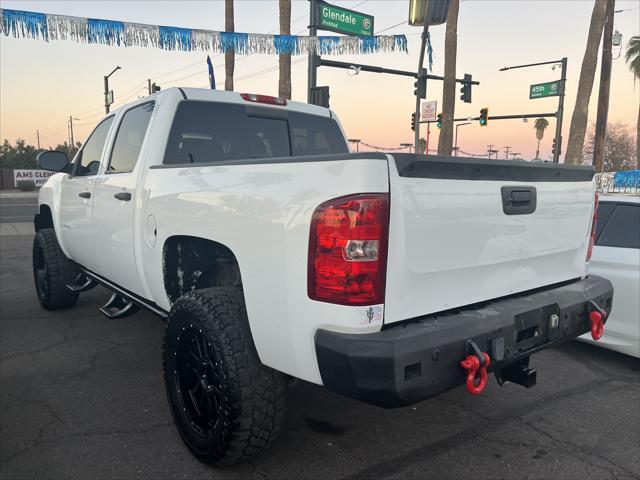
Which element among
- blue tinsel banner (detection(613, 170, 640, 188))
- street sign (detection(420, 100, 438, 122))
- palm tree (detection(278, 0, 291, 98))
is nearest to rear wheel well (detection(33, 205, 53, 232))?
street sign (detection(420, 100, 438, 122))

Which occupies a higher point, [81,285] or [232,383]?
[232,383]

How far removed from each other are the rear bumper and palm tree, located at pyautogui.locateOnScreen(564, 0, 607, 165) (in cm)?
1901

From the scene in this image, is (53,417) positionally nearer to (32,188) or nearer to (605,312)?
A: (605,312)

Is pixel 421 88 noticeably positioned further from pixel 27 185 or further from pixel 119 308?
pixel 27 185

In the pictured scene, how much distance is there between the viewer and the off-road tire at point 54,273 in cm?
516

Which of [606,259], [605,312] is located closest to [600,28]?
[606,259]

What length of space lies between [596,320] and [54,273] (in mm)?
5019

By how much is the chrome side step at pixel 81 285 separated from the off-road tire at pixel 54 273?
0.17 feet

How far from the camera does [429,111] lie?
47.7 ft

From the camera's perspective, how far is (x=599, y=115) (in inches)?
760

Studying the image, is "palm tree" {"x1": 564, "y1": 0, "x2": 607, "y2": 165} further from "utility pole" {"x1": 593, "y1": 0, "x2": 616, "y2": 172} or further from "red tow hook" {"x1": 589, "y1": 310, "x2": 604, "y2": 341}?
"red tow hook" {"x1": 589, "y1": 310, "x2": 604, "y2": 341}

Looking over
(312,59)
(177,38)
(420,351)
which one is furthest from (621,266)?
(312,59)

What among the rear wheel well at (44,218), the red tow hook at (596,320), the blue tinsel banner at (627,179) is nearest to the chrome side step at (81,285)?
the rear wheel well at (44,218)

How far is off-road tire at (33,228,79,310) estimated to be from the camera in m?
5.16
